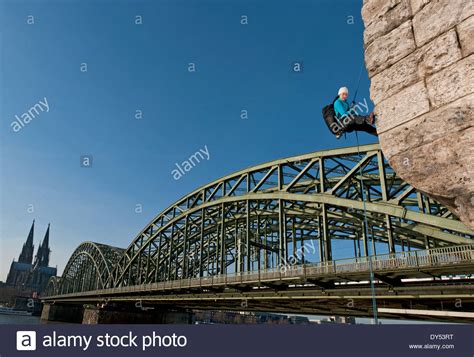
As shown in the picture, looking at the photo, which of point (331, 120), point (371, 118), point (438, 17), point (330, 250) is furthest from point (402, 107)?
point (330, 250)

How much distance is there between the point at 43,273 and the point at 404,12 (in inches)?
9014

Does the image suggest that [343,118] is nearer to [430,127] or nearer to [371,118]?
[371,118]

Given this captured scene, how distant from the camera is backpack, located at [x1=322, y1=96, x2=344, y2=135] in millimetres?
4637

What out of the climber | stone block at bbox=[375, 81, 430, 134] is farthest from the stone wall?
the climber

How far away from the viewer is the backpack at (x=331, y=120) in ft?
15.2

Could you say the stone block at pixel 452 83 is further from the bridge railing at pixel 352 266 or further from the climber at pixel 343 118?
the bridge railing at pixel 352 266

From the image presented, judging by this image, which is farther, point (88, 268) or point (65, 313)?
point (65, 313)

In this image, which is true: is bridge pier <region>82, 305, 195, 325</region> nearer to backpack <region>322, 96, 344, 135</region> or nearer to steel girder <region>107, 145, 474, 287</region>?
steel girder <region>107, 145, 474, 287</region>

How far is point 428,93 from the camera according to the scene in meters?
3.15

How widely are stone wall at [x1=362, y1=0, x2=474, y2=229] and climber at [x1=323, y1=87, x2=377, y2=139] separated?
1.77 feet

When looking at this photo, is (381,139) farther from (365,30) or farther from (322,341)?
(322,341)

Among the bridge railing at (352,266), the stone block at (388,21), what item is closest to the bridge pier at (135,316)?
the bridge railing at (352,266)

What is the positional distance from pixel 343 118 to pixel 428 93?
57.3 inches

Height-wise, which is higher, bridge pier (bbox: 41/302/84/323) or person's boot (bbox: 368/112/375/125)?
→ person's boot (bbox: 368/112/375/125)
